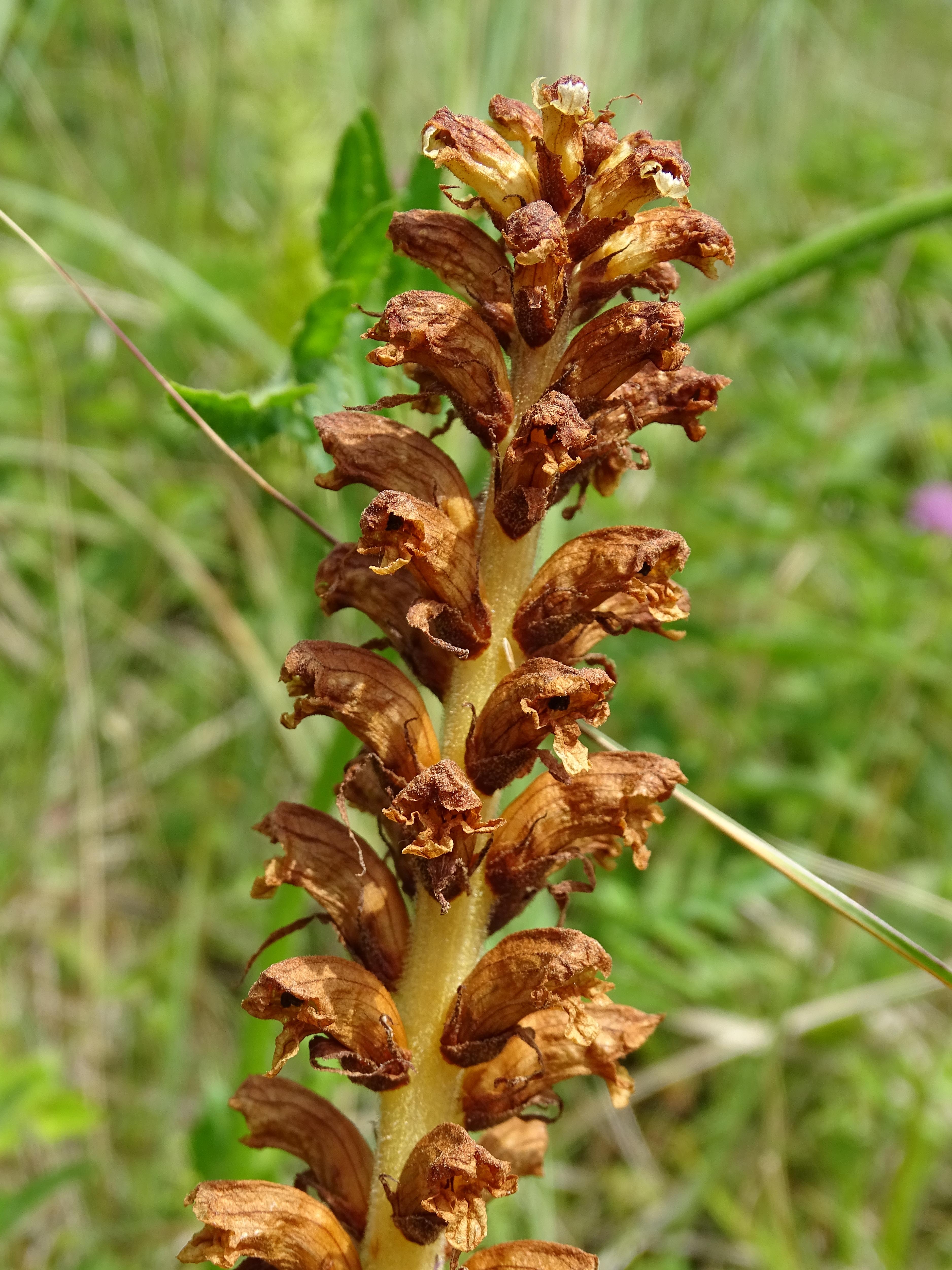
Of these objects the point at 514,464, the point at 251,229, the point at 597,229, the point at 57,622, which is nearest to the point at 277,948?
the point at 514,464

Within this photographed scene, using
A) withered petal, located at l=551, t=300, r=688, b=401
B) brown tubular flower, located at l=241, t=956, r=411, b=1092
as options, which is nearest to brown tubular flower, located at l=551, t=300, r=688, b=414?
withered petal, located at l=551, t=300, r=688, b=401

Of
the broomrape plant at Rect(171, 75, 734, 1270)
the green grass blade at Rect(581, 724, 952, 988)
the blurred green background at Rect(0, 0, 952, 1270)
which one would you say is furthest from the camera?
the blurred green background at Rect(0, 0, 952, 1270)

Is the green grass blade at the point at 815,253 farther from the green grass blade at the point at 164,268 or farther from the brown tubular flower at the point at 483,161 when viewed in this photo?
the green grass blade at the point at 164,268

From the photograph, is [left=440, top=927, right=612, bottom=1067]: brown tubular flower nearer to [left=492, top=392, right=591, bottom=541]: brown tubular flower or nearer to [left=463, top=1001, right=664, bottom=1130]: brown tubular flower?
[left=463, top=1001, right=664, bottom=1130]: brown tubular flower

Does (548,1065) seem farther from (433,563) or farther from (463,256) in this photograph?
(463,256)

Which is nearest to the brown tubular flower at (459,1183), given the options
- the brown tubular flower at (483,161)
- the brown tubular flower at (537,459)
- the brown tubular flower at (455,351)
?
the brown tubular flower at (537,459)

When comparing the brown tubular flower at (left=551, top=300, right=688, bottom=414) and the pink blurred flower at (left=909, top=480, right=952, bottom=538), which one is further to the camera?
the pink blurred flower at (left=909, top=480, right=952, bottom=538)
